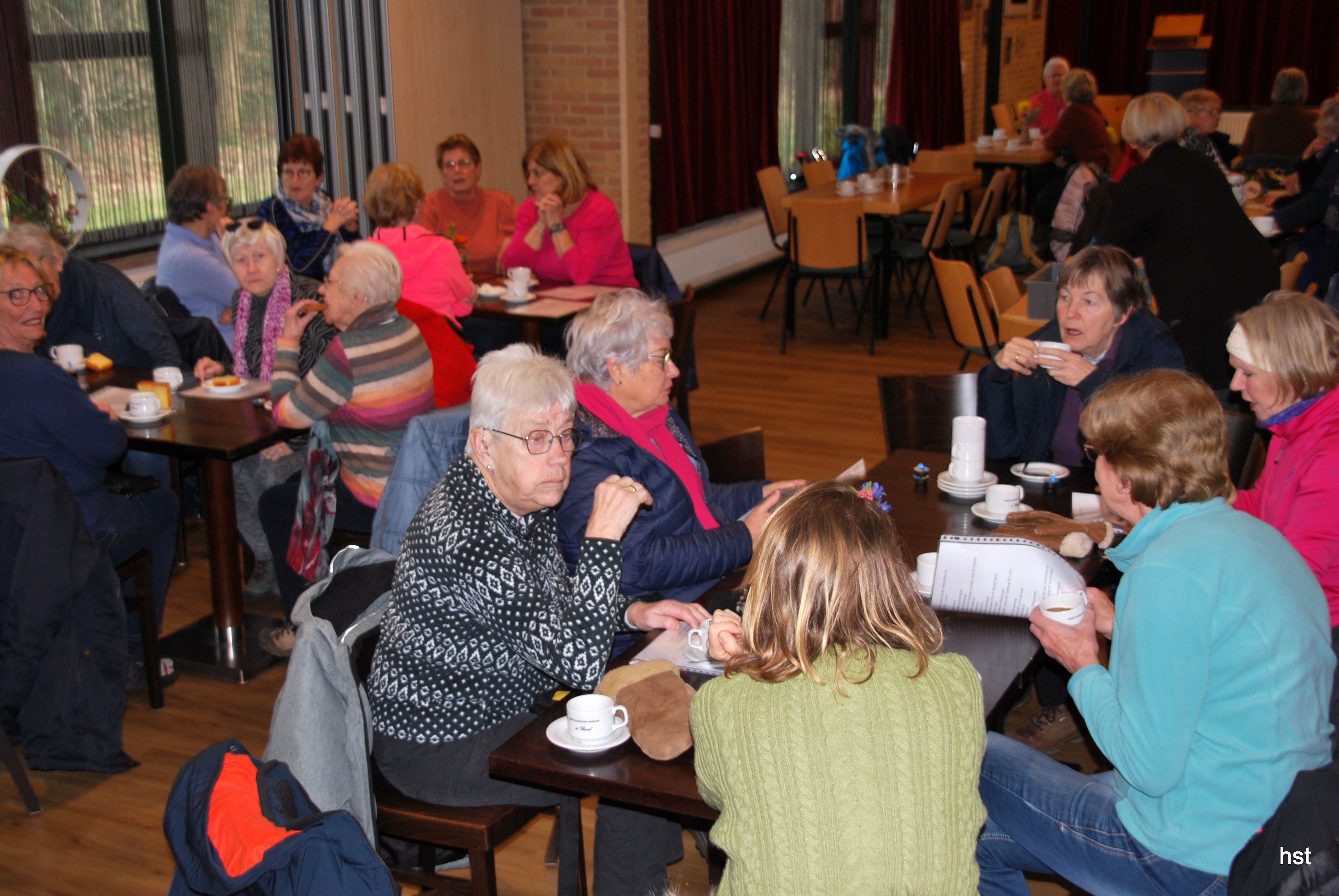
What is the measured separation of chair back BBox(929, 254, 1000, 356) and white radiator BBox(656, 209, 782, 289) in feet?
9.68

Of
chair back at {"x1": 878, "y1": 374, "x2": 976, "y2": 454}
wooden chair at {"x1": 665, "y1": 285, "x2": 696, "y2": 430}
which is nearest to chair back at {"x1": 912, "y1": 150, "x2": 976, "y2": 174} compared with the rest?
wooden chair at {"x1": 665, "y1": 285, "x2": 696, "y2": 430}

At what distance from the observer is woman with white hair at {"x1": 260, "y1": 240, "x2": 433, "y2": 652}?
131 inches

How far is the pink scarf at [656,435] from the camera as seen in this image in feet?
8.50

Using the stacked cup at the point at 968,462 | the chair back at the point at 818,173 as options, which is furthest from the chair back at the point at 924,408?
the chair back at the point at 818,173

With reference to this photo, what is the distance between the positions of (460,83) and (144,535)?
164 inches

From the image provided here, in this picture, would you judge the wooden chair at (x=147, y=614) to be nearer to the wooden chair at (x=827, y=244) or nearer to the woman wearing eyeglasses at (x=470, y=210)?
the woman wearing eyeglasses at (x=470, y=210)

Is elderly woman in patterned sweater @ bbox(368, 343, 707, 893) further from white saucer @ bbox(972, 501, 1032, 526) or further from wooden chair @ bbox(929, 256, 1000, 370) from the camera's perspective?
wooden chair @ bbox(929, 256, 1000, 370)

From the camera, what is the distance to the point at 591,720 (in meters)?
1.81

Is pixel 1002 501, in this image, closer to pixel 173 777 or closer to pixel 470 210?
pixel 173 777

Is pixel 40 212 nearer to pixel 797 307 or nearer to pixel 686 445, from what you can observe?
pixel 686 445

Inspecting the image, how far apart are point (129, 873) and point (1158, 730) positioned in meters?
2.28

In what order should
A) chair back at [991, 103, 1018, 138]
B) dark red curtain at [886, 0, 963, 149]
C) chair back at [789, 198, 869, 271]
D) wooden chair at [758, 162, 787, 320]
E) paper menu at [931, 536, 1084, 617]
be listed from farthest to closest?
chair back at [991, 103, 1018, 138]
dark red curtain at [886, 0, 963, 149]
wooden chair at [758, 162, 787, 320]
chair back at [789, 198, 869, 271]
paper menu at [931, 536, 1084, 617]

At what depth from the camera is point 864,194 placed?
25.7 feet

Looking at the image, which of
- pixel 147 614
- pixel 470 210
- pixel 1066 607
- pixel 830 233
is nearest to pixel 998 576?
pixel 1066 607
